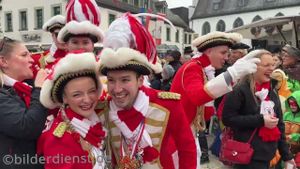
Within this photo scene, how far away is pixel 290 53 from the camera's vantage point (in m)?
5.34

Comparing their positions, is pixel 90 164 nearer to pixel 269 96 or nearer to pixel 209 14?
pixel 269 96

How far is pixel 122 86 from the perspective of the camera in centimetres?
221

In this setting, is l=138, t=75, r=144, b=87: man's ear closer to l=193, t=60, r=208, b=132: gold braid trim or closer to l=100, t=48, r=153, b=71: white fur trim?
l=100, t=48, r=153, b=71: white fur trim

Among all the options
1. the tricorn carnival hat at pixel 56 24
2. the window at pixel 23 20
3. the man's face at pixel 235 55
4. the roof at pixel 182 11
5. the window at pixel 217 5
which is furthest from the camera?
the roof at pixel 182 11

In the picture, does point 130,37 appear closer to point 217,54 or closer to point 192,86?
point 192,86

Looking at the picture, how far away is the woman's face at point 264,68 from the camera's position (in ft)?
11.8

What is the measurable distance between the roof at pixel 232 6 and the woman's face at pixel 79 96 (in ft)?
175

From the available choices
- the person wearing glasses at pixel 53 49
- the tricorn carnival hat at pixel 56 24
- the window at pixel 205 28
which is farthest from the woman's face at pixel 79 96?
the window at pixel 205 28

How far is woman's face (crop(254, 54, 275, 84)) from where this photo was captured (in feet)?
11.8

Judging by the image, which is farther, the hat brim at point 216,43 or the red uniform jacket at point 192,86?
A: the hat brim at point 216,43

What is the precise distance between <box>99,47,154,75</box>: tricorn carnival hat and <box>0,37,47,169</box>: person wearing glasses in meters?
0.50

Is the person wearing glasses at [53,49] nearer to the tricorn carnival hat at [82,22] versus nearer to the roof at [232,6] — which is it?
the tricorn carnival hat at [82,22]

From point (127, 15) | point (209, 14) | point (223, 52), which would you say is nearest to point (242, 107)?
point (223, 52)

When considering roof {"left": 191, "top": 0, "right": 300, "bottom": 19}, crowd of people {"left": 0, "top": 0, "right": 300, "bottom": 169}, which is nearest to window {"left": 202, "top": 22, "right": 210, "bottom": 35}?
roof {"left": 191, "top": 0, "right": 300, "bottom": 19}
